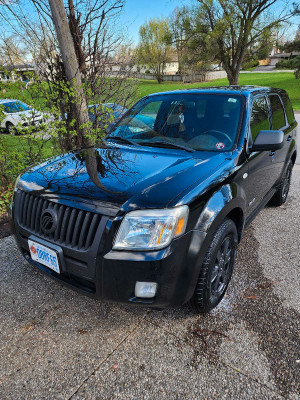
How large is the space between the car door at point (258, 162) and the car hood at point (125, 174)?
1.66 feet

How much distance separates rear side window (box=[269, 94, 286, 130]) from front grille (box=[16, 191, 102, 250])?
105 inches

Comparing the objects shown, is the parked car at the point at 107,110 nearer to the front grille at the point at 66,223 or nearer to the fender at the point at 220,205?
the front grille at the point at 66,223

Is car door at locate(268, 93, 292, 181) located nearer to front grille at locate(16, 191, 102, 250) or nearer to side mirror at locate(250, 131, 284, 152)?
side mirror at locate(250, 131, 284, 152)

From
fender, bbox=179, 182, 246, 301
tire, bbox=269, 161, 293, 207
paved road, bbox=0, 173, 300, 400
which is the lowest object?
paved road, bbox=0, 173, 300, 400

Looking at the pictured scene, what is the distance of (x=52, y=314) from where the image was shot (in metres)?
2.38

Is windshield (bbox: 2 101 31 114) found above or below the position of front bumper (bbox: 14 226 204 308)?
above

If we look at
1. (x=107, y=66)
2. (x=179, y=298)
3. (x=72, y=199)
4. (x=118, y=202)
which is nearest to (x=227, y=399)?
(x=179, y=298)

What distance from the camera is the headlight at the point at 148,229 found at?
1.78 meters

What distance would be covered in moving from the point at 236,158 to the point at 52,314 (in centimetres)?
205

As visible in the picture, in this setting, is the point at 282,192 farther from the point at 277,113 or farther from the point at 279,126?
the point at 277,113

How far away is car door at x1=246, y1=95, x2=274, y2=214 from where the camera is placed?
9.12ft

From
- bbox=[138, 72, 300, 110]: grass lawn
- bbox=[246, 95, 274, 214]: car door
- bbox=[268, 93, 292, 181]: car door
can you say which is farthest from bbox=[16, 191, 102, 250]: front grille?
bbox=[138, 72, 300, 110]: grass lawn

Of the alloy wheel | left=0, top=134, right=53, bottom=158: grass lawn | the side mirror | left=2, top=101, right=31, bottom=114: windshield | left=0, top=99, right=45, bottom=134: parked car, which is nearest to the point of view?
the alloy wheel

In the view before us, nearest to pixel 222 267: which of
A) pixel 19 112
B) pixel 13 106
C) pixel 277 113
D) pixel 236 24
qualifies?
pixel 277 113
